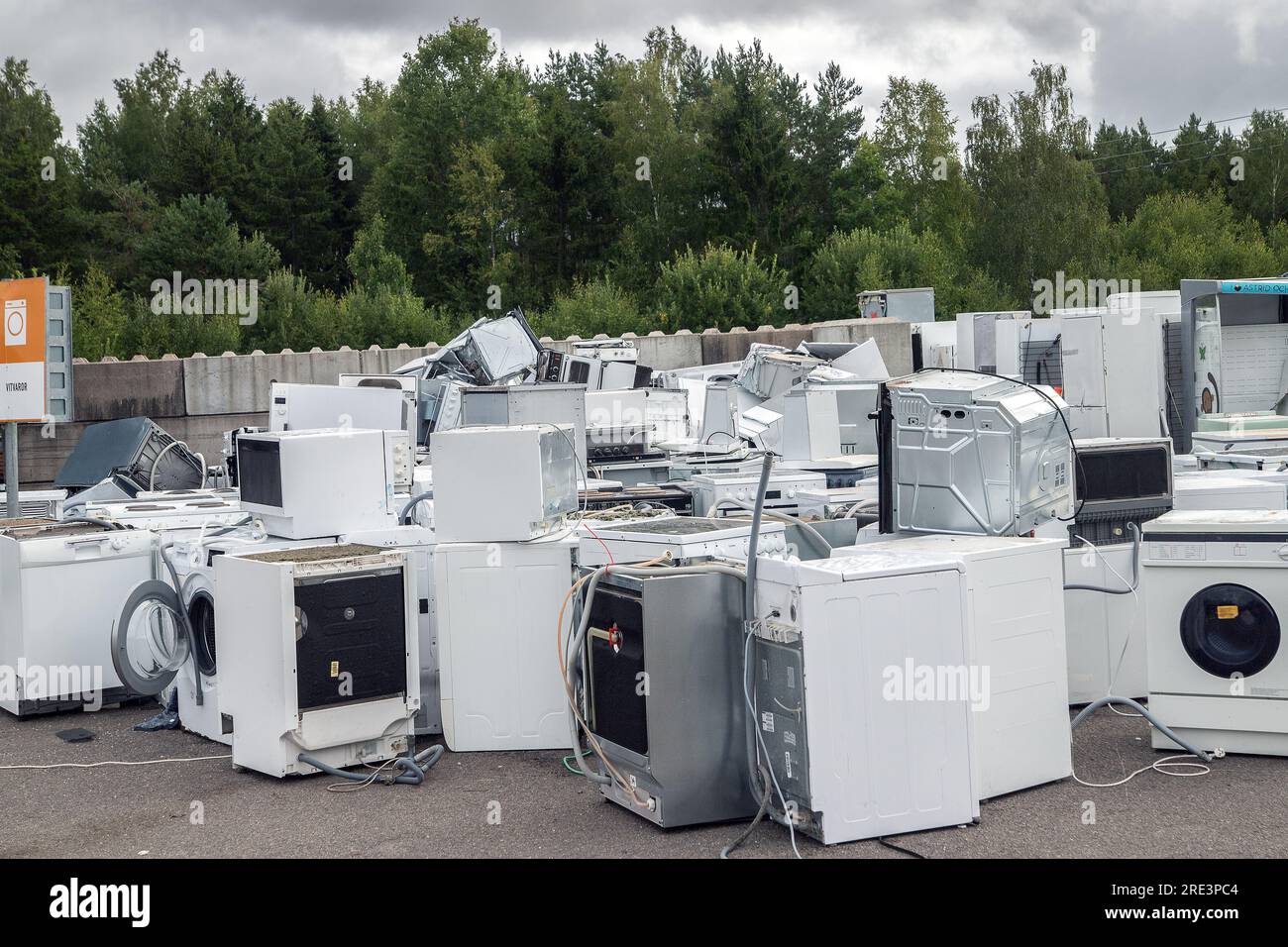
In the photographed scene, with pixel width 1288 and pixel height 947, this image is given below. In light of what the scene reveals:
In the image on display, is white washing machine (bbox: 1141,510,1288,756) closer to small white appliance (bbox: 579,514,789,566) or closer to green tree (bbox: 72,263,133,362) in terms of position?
small white appliance (bbox: 579,514,789,566)

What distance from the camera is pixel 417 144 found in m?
43.0

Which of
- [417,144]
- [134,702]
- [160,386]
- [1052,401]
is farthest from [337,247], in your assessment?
[1052,401]

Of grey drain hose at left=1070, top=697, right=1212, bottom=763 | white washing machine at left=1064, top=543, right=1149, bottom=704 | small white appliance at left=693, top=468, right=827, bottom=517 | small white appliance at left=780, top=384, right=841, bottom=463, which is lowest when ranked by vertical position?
grey drain hose at left=1070, top=697, right=1212, bottom=763

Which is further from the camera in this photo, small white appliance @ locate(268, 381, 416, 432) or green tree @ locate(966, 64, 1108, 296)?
green tree @ locate(966, 64, 1108, 296)

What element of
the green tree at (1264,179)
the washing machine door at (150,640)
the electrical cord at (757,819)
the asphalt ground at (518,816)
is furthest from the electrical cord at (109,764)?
the green tree at (1264,179)

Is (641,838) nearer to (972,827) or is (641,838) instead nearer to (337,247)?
(972,827)

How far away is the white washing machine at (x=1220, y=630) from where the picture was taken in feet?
18.0

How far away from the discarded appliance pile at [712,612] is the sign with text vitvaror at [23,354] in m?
1.45

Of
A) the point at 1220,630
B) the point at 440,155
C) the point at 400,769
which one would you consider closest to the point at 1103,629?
the point at 1220,630

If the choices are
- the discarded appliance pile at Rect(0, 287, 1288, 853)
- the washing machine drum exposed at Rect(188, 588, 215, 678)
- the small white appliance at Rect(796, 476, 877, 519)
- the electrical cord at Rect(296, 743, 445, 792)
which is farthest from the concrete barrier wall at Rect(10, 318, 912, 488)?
the electrical cord at Rect(296, 743, 445, 792)

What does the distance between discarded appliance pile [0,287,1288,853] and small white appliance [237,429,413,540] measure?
17mm

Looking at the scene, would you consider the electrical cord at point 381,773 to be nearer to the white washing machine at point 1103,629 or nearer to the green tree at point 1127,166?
the white washing machine at point 1103,629

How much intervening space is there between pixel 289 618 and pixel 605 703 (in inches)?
63.2

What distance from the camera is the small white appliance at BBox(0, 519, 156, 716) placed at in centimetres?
734
